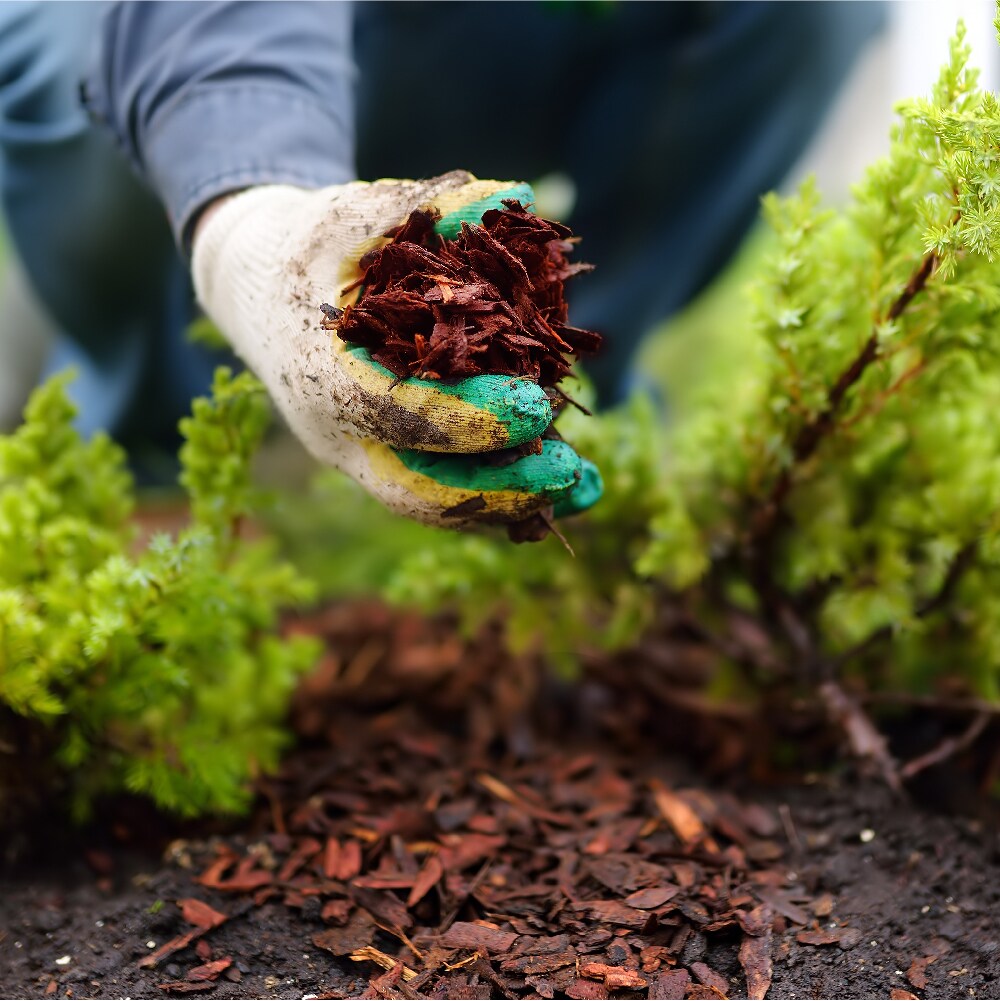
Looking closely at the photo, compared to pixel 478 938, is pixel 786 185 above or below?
above

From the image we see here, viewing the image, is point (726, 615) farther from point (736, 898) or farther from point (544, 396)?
point (544, 396)

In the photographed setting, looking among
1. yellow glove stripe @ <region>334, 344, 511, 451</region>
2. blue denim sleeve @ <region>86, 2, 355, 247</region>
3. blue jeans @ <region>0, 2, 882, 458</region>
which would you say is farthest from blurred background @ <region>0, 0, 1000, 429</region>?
yellow glove stripe @ <region>334, 344, 511, 451</region>

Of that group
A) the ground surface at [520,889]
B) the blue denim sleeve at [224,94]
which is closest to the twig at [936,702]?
the ground surface at [520,889]

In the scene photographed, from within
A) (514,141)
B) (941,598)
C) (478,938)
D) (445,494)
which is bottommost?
(478,938)

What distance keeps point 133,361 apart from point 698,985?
7.93ft

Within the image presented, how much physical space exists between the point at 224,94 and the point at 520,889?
135 cm

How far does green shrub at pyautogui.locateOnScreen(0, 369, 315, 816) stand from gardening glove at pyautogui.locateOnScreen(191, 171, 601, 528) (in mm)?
234

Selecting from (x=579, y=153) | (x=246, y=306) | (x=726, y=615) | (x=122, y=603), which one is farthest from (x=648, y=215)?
(x=122, y=603)

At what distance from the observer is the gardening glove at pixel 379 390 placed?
3.40 ft

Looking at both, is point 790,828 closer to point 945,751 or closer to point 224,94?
point 945,751

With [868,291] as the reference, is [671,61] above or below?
above

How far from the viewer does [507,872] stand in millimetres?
1365

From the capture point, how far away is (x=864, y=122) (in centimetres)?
352

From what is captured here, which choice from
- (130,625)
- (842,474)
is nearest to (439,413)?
(130,625)
